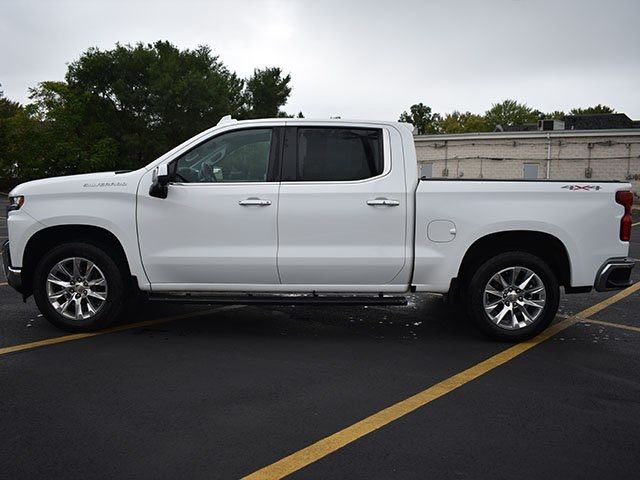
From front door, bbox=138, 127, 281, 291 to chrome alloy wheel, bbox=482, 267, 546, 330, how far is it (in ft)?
6.68

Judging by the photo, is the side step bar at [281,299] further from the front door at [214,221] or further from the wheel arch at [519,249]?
the wheel arch at [519,249]

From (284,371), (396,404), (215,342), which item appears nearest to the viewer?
(396,404)

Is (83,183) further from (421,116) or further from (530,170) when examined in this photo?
(421,116)

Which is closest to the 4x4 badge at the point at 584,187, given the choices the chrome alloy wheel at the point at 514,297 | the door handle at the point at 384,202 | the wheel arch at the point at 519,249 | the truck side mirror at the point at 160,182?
the wheel arch at the point at 519,249

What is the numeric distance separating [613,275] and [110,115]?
57.5m

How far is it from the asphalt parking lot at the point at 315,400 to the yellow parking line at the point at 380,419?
13 millimetres

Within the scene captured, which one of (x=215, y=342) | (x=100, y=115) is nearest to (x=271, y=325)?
(x=215, y=342)

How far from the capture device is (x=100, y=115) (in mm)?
56969

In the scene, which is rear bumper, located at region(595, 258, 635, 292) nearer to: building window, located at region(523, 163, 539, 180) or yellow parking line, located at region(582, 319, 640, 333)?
yellow parking line, located at region(582, 319, 640, 333)

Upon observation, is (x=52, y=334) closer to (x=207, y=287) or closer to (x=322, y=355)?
(x=207, y=287)

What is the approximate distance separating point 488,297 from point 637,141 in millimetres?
37114

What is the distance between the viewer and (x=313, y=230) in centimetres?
559

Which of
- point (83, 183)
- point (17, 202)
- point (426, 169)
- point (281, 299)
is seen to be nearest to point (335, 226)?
point (281, 299)

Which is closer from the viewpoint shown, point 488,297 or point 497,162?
point 488,297
